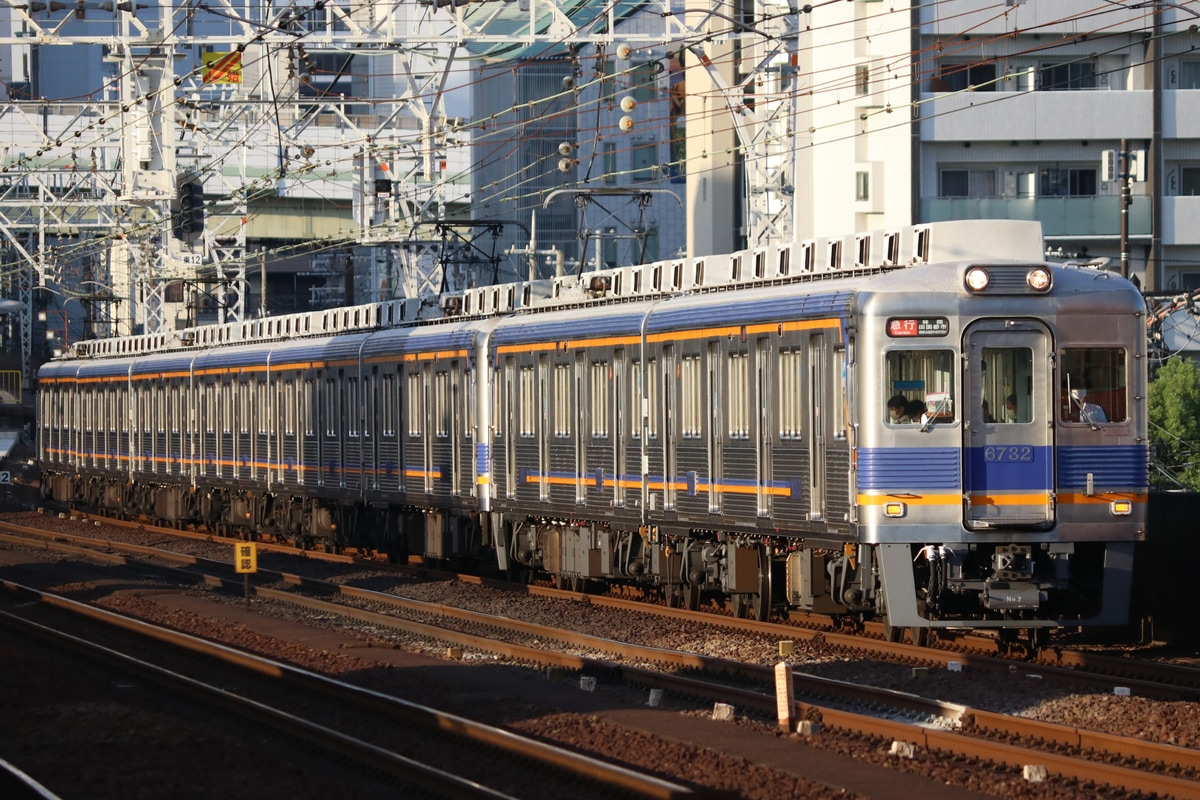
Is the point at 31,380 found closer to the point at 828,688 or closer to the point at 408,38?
the point at 408,38

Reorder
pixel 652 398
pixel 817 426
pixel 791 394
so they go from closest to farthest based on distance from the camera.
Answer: pixel 817 426
pixel 791 394
pixel 652 398

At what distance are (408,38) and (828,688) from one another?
60.7ft

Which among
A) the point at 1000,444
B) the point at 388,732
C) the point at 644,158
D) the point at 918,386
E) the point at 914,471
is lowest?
the point at 388,732

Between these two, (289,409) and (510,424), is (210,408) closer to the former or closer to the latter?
(289,409)

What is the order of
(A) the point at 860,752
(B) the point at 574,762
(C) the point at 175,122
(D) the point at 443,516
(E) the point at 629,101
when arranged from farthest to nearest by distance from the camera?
(C) the point at 175,122 → (E) the point at 629,101 → (D) the point at 443,516 → (A) the point at 860,752 → (B) the point at 574,762

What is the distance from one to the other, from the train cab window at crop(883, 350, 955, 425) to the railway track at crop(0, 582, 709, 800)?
4834mm

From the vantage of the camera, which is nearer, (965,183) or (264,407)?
(264,407)

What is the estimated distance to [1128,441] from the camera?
52.4ft

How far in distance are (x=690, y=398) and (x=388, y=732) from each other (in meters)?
7.03

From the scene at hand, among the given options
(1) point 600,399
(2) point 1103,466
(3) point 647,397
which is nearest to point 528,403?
(1) point 600,399

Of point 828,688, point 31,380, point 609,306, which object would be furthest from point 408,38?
point 31,380

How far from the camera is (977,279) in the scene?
51.4 ft

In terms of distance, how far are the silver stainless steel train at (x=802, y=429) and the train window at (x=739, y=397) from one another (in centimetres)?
3

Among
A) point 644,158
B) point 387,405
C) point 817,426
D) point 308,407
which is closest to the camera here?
point 817,426
